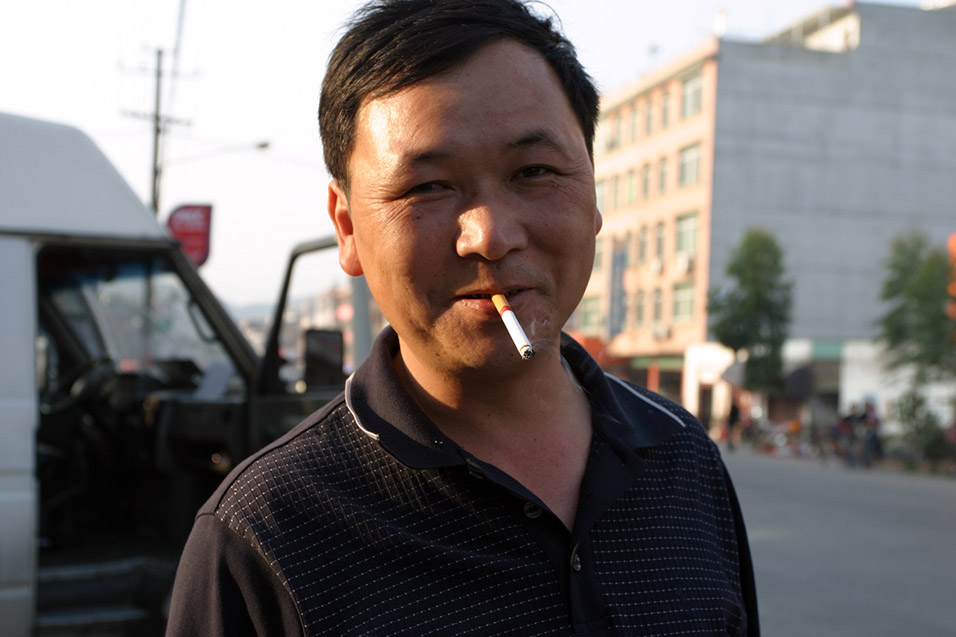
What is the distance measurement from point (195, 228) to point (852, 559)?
8600 mm

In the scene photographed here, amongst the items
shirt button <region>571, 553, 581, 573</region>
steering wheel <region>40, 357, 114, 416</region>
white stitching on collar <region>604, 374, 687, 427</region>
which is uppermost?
Answer: white stitching on collar <region>604, 374, 687, 427</region>

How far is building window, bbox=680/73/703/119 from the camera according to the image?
1734 inches

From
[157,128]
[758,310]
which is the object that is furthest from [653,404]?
[758,310]

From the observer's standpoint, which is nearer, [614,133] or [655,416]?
[655,416]

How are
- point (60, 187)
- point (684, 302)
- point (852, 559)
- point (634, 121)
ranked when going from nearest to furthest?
point (60, 187) < point (852, 559) < point (684, 302) < point (634, 121)

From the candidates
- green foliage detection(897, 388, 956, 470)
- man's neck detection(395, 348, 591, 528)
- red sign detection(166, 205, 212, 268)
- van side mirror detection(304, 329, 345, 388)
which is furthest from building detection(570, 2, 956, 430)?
man's neck detection(395, 348, 591, 528)

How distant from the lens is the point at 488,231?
4.35 ft

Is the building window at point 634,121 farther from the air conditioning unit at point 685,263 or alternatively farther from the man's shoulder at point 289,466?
the man's shoulder at point 289,466

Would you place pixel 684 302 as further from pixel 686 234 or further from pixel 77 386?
pixel 77 386

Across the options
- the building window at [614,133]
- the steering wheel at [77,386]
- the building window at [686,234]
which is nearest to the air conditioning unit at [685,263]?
the building window at [686,234]

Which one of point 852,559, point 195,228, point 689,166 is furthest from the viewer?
point 689,166

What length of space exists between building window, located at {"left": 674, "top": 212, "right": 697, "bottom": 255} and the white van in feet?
131

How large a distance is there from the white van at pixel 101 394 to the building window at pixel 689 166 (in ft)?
132

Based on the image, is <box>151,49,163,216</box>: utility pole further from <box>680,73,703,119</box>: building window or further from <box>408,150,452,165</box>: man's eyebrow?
<box>680,73,703,119</box>: building window
